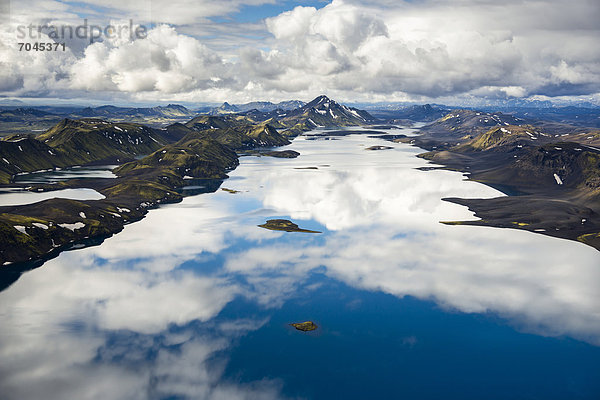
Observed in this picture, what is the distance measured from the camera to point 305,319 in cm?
11694

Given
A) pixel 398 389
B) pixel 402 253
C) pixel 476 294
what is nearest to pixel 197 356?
pixel 398 389

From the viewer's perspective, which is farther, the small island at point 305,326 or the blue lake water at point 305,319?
the small island at point 305,326

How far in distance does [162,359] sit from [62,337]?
31082mm

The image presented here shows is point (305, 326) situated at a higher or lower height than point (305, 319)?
higher

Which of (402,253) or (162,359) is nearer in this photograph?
(162,359)

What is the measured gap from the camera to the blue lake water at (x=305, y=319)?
88250mm

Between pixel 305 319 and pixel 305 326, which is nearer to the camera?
pixel 305 326

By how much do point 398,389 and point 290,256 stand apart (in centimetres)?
8606

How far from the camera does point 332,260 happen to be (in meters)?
163

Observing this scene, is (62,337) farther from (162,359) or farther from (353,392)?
(353,392)

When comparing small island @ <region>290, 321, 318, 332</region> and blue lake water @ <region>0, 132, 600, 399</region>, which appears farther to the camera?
small island @ <region>290, 321, 318, 332</region>

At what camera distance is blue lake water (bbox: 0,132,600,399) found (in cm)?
8825

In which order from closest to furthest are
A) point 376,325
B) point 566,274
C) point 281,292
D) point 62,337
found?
1. point 62,337
2. point 376,325
3. point 281,292
4. point 566,274

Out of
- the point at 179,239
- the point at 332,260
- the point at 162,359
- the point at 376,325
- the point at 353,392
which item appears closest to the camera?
the point at 353,392
